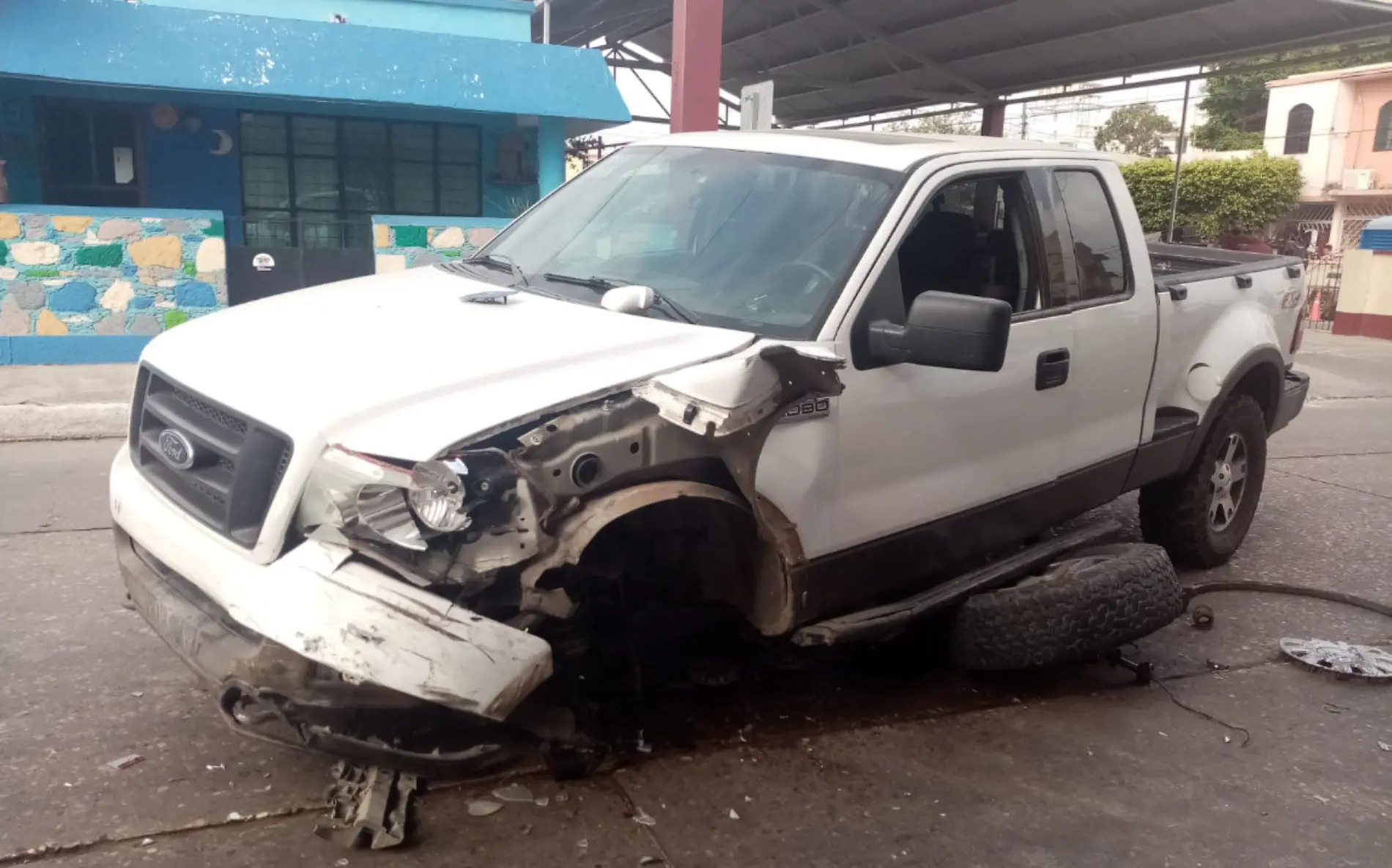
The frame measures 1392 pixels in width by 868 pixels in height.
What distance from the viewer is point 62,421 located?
7980 mm

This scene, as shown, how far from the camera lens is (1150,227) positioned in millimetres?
32438

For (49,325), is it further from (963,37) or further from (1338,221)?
(1338,221)

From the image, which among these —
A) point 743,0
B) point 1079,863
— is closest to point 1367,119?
point 743,0

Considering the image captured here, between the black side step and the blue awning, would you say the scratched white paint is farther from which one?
the blue awning

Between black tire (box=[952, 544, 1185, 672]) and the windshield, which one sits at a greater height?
the windshield

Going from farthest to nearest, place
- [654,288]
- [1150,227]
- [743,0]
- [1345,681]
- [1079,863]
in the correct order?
1. [1150,227]
2. [743,0]
3. [1345,681]
4. [654,288]
5. [1079,863]

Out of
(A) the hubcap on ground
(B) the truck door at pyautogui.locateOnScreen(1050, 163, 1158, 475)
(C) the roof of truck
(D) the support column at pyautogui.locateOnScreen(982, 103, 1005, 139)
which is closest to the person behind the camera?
(C) the roof of truck

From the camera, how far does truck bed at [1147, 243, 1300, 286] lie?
5.38 meters

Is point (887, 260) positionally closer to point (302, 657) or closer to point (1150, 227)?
point (302, 657)

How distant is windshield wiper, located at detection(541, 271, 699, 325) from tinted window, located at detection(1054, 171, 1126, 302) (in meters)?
1.78

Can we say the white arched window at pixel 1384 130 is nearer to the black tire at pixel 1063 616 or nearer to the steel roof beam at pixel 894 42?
the steel roof beam at pixel 894 42

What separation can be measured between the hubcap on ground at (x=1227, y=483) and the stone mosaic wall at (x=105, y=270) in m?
8.14

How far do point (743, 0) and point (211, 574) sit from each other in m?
14.5

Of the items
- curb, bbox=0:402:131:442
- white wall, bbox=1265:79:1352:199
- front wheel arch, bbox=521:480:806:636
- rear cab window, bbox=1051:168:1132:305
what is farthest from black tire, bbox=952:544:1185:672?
white wall, bbox=1265:79:1352:199
